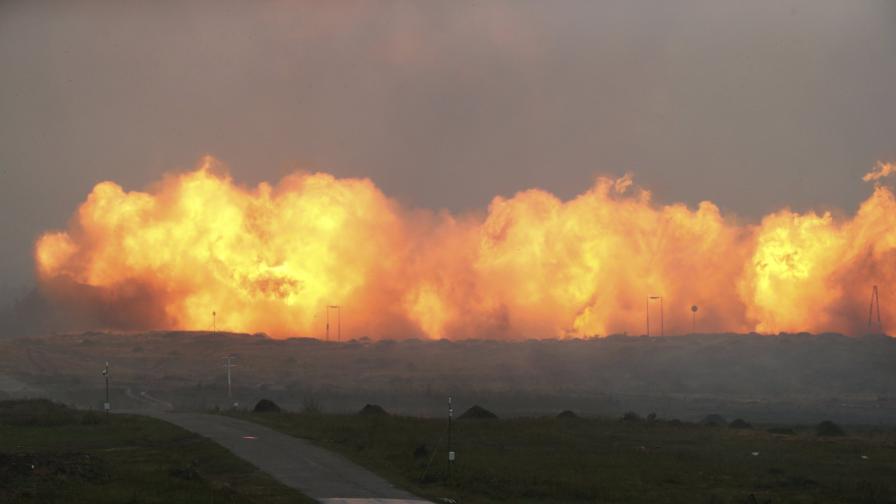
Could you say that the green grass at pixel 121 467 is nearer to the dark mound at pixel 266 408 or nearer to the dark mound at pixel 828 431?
the dark mound at pixel 266 408

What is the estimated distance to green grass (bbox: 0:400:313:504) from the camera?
119 feet

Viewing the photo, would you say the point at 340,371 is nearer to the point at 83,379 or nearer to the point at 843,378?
the point at 83,379

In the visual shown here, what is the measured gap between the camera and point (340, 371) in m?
168

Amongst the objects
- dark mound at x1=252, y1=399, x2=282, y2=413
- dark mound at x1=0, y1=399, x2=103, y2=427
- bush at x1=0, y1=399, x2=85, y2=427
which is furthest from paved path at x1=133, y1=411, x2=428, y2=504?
dark mound at x1=252, y1=399, x2=282, y2=413

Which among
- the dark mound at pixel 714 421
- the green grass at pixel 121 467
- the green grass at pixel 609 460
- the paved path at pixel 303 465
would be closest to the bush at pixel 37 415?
the green grass at pixel 121 467

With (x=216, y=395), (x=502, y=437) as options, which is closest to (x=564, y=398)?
(x=216, y=395)

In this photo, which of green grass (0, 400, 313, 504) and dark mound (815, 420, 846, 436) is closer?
green grass (0, 400, 313, 504)

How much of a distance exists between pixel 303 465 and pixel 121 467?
7.04 metres

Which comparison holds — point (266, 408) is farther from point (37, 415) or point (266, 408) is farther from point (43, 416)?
point (43, 416)

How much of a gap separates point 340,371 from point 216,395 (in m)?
35.6

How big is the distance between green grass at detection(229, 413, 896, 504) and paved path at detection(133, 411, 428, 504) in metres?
1.23

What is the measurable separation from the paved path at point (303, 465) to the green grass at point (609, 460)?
4.02 ft

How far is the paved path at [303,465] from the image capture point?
37844mm

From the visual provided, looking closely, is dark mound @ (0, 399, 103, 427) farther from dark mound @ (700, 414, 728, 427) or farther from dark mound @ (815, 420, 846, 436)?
dark mound @ (815, 420, 846, 436)
